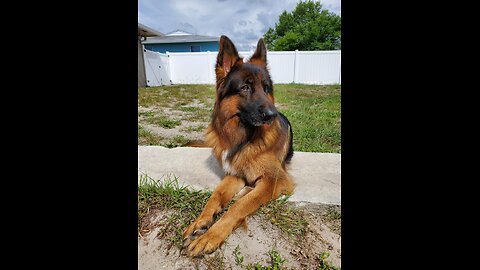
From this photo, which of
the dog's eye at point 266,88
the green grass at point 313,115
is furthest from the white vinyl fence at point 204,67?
the dog's eye at point 266,88

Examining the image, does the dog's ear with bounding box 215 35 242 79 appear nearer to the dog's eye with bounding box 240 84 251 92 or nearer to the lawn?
the dog's eye with bounding box 240 84 251 92

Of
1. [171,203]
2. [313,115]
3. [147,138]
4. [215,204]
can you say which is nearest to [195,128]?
[147,138]

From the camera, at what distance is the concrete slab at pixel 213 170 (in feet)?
6.31

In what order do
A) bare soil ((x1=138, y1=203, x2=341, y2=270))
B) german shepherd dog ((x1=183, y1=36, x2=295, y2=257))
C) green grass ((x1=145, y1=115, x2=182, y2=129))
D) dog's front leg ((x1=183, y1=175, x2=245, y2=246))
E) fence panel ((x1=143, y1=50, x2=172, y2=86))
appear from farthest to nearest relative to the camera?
fence panel ((x1=143, y1=50, x2=172, y2=86)) → green grass ((x1=145, y1=115, x2=182, y2=129)) → german shepherd dog ((x1=183, y1=36, x2=295, y2=257)) → dog's front leg ((x1=183, y1=175, x2=245, y2=246)) → bare soil ((x1=138, y1=203, x2=341, y2=270))

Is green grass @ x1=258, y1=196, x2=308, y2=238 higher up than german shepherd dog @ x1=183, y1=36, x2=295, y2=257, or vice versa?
german shepherd dog @ x1=183, y1=36, x2=295, y2=257

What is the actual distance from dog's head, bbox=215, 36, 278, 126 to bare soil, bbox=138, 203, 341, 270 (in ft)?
2.67

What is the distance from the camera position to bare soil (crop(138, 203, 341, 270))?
1.40 meters

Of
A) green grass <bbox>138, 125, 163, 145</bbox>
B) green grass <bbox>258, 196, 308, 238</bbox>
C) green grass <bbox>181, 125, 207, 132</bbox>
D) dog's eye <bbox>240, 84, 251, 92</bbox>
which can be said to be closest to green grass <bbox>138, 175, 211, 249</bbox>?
green grass <bbox>258, 196, 308, 238</bbox>

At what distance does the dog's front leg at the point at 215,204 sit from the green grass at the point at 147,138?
2172 millimetres

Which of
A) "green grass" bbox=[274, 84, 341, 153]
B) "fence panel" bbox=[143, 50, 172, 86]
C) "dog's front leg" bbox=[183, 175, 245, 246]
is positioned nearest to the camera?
"dog's front leg" bbox=[183, 175, 245, 246]
